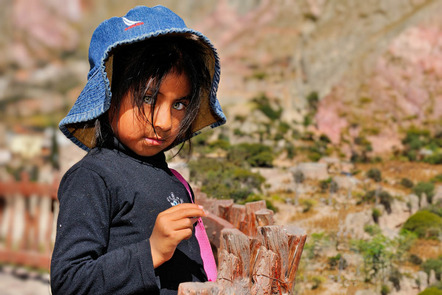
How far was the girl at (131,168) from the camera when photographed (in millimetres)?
897

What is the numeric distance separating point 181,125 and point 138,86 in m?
0.15

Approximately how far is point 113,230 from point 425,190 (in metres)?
3.08

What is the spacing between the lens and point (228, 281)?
0.96 m

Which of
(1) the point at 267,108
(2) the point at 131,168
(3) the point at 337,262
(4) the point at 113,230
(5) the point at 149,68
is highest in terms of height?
(1) the point at 267,108

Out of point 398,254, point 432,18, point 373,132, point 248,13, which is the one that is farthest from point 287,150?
point 248,13

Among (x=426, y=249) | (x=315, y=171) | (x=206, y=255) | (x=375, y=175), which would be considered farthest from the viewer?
(x=375, y=175)

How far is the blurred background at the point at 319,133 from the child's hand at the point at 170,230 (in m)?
0.33

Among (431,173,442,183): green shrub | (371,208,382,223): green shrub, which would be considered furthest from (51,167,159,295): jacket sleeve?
(431,173,442,183): green shrub

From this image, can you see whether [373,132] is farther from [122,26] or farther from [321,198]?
[122,26]

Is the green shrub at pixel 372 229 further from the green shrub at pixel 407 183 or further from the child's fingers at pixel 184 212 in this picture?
the child's fingers at pixel 184 212

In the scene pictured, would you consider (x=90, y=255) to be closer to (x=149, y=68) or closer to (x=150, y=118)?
(x=150, y=118)

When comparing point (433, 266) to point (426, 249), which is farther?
Result: point (426, 249)

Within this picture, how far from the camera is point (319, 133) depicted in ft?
23.5

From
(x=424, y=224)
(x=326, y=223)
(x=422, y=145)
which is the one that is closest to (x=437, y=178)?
(x=424, y=224)
